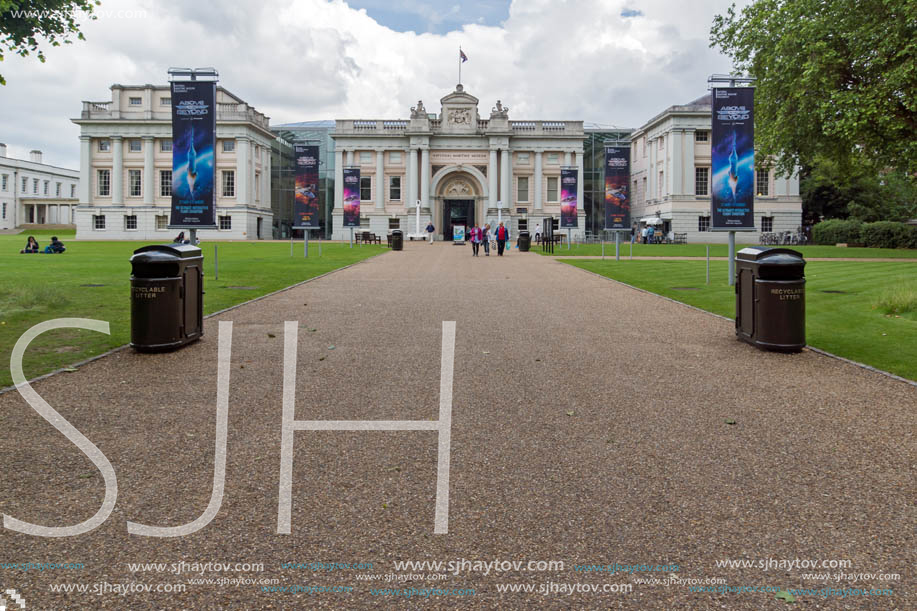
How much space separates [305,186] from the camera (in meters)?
34.7

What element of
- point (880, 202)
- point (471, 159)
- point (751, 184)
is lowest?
point (751, 184)

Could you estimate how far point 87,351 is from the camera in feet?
30.7

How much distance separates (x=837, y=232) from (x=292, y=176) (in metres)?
62.7

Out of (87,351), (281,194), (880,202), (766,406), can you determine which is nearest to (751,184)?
(766,406)

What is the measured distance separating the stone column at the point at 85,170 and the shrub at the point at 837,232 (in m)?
71.3

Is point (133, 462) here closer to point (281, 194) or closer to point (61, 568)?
point (61, 568)

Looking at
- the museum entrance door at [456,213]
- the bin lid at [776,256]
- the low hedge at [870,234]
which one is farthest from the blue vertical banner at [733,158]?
the museum entrance door at [456,213]

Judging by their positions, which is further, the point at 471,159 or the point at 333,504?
the point at 471,159

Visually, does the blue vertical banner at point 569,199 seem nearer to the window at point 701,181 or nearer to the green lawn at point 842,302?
the green lawn at point 842,302

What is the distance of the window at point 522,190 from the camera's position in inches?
3287

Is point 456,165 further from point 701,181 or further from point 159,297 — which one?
point 159,297

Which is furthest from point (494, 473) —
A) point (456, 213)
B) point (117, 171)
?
point (117, 171)

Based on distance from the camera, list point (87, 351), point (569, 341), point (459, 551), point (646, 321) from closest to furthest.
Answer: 1. point (459, 551)
2. point (87, 351)
3. point (569, 341)
4. point (646, 321)

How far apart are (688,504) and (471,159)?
7910cm
